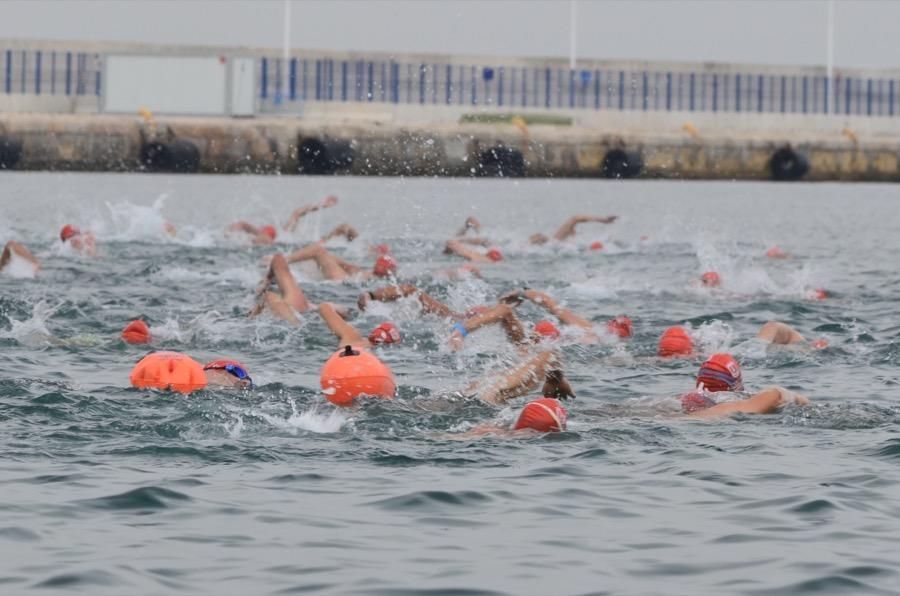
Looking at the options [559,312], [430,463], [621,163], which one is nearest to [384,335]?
[559,312]

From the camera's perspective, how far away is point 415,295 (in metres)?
16.5

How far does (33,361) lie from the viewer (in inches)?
535

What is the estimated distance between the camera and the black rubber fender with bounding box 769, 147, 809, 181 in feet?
168

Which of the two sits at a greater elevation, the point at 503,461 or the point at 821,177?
the point at 821,177

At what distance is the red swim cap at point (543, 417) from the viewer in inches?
417

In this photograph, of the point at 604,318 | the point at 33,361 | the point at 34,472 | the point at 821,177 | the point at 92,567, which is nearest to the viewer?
the point at 92,567

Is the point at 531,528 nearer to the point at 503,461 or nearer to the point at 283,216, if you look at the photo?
the point at 503,461

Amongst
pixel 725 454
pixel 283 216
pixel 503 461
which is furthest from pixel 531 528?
pixel 283 216

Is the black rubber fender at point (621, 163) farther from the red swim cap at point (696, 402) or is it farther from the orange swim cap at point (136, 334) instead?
the red swim cap at point (696, 402)

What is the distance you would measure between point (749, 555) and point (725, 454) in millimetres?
2354

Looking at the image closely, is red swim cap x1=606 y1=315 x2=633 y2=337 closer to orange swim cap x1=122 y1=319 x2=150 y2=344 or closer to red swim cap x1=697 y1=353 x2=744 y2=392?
red swim cap x1=697 y1=353 x2=744 y2=392

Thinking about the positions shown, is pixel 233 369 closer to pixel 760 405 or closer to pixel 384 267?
pixel 760 405

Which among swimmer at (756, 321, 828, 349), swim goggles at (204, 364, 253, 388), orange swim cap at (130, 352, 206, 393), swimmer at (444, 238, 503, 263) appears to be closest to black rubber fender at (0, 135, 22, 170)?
swimmer at (444, 238, 503, 263)

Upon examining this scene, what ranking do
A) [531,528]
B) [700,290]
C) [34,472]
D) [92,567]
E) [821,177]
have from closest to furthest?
[92,567], [531,528], [34,472], [700,290], [821,177]
